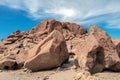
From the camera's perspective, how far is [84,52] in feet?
50.1

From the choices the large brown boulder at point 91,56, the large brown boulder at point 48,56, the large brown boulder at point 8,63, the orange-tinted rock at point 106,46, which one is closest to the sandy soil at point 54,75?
the large brown boulder at point 48,56

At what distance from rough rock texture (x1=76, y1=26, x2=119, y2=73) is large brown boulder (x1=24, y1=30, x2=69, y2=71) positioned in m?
1.15

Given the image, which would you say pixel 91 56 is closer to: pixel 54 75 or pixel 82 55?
pixel 82 55

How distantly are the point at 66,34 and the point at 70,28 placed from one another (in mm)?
3041

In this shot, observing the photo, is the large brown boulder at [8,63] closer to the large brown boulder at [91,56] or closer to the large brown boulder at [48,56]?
the large brown boulder at [48,56]

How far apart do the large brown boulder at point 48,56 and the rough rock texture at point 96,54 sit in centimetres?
115

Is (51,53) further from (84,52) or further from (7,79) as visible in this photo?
(7,79)

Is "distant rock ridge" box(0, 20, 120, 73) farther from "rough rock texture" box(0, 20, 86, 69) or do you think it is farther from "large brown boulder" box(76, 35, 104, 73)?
"rough rock texture" box(0, 20, 86, 69)

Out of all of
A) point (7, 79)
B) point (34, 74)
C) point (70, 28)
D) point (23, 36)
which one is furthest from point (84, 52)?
point (70, 28)

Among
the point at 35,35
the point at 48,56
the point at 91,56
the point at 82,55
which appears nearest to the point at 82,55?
the point at 82,55

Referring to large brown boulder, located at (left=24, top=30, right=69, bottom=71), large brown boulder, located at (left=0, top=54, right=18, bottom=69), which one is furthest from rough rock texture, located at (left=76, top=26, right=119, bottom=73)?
large brown boulder, located at (left=0, top=54, right=18, bottom=69)

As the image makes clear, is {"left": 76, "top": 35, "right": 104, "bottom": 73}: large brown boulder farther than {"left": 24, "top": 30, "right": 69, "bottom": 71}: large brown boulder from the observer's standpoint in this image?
No

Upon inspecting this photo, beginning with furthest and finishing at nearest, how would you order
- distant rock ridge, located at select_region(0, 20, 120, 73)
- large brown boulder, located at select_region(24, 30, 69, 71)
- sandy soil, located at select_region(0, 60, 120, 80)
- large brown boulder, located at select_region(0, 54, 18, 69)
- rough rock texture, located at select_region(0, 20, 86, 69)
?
1. rough rock texture, located at select_region(0, 20, 86, 69)
2. large brown boulder, located at select_region(0, 54, 18, 69)
3. large brown boulder, located at select_region(24, 30, 69, 71)
4. distant rock ridge, located at select_region(0, 20, 120, 73)
5. sandy soil, located at select_region(0, 60, 120, 80)

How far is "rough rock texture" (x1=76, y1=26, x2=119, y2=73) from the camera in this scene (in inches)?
588
